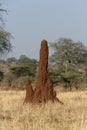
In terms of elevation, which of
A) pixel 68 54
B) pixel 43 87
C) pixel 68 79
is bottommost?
pixel 43 87

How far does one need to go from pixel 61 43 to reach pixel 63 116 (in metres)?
41.1

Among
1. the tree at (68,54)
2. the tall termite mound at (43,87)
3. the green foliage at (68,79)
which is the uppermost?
the tree at (68,54)

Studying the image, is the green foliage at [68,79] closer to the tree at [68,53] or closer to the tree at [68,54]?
the tree at [68,54]

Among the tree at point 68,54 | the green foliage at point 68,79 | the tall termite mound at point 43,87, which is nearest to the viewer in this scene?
the tall termite mound at point 43,87

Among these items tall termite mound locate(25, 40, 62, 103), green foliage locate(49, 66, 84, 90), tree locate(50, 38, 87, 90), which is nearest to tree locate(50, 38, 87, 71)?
tree locate(50, 38, 87, 90)

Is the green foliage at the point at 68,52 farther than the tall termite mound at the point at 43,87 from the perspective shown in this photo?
Yes

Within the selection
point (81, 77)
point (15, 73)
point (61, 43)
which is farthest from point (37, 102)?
point (61, 43)

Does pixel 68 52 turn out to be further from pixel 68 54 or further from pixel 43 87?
pixel 43 87

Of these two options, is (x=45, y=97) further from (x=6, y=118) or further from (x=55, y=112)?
(x=6, y=118)

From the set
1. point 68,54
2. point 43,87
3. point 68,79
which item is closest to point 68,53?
point 68,54

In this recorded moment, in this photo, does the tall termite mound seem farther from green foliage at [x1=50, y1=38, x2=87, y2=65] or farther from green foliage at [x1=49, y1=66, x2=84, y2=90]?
green foliage at [x1=50, y1=38, x2=87, y2=65]

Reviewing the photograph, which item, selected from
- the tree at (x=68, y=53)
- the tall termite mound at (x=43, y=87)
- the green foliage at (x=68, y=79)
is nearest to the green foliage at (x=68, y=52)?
the tree at (x=68, y=53)

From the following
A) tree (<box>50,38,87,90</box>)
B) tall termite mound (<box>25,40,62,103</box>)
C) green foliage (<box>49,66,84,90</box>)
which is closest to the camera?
tall termite mound (<box>25,40,62,103</box>)

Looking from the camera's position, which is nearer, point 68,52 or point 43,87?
point 43,87
